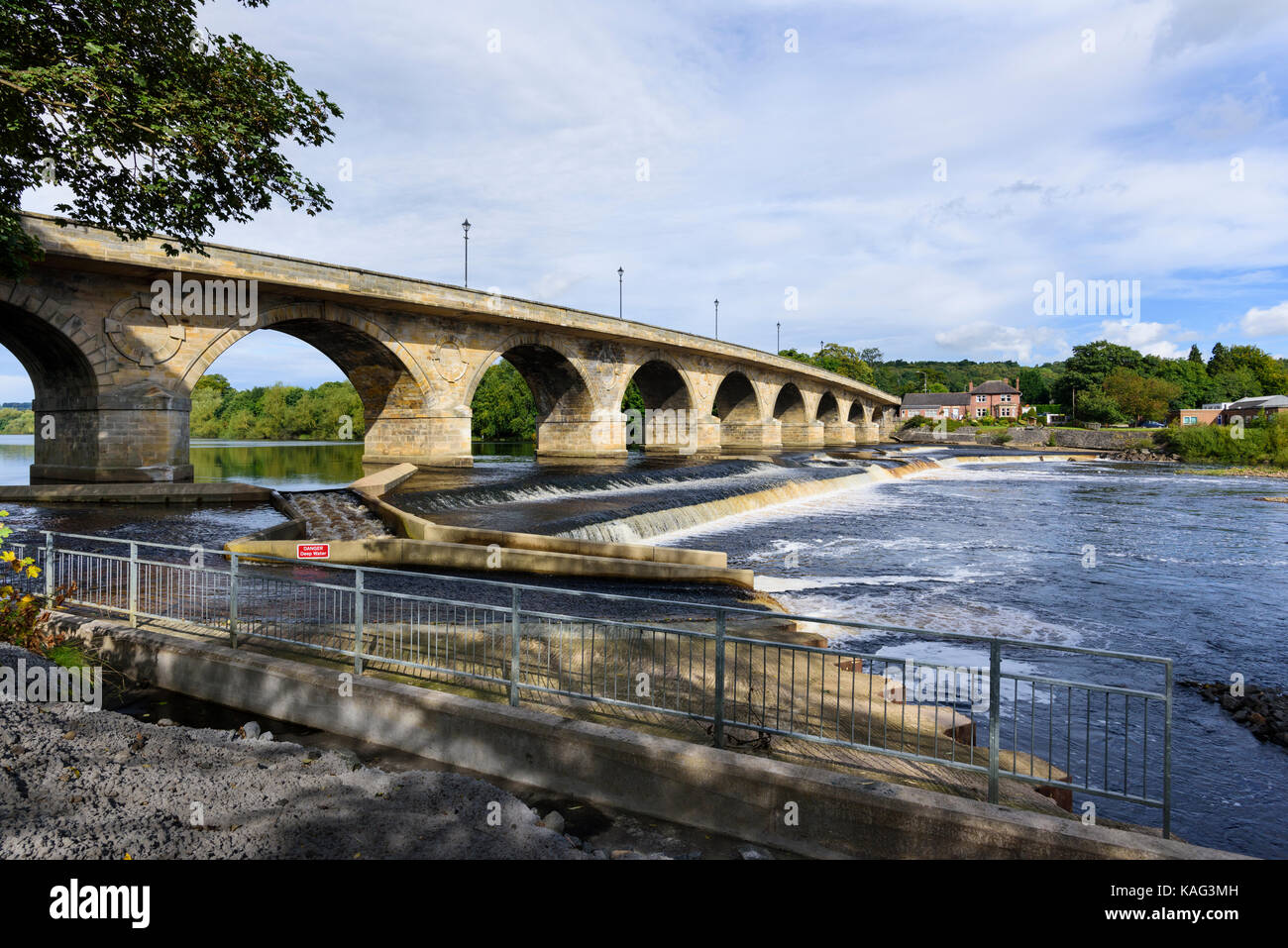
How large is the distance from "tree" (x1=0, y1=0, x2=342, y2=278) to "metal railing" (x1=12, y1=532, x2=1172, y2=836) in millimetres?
5466

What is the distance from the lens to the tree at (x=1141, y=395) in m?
101

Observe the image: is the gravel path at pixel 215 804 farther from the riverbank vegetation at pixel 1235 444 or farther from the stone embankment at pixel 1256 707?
the riverbank vegetation at pixel 1235 444

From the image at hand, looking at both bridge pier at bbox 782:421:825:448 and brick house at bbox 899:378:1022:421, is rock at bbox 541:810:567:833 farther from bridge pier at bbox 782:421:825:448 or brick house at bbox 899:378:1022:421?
brick house at bbox 899:378:1022:421

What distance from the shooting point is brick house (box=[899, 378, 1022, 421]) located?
130000 mm

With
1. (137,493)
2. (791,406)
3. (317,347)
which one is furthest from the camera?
(791,406)

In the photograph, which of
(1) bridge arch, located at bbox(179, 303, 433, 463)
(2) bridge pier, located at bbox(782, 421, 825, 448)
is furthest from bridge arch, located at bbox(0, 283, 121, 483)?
(2) bridge pier, located at bbox(782, 421, 825, 448)

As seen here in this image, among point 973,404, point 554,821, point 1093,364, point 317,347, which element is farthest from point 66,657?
point 973,404

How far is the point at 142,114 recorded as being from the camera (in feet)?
31.6

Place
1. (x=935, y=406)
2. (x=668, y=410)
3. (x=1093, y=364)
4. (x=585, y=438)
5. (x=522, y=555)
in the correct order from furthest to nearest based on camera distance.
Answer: (x=935, y=406) → (x=1093, y=364) → (x=668, y=410) → (x=585, y=438) → (x=522, y=555)

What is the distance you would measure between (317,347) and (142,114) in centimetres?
2479

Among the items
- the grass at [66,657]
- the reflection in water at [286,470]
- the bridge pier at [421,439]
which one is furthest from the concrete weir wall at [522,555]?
the bridge pier at [421,439]

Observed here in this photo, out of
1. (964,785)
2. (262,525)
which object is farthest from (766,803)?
(262,525)

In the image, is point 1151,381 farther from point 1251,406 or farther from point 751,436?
point 751,436
